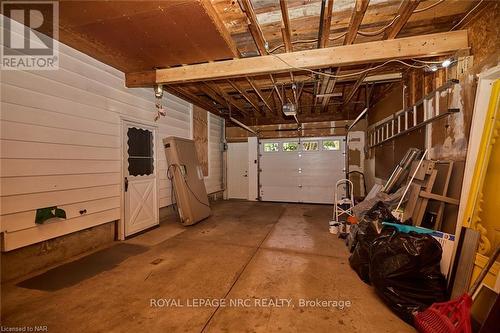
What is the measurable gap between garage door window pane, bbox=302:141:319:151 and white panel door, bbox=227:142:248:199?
2121 mm

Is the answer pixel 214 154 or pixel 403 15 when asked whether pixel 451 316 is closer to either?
pixel 403 15

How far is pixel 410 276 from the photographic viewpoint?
186 cm

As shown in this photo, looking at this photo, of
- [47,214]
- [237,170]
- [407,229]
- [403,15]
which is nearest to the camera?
[403,15]

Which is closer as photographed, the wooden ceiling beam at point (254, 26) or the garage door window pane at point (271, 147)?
the wooden ceiling beam at point (254, 26)

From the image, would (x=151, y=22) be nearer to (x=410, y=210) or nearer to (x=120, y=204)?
(x=120, y=204)

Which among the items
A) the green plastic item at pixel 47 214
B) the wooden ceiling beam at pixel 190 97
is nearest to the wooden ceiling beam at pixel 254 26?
the wooden ceiling beam at pixel 190 97

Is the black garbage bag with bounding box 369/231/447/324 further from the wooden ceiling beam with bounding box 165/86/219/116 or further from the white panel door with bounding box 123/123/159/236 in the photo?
the wooden ceiling beam with bounding box 165/86/219/116

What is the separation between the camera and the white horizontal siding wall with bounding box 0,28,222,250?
2.44 metres

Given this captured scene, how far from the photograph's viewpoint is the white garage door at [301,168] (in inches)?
275

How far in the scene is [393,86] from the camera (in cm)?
473

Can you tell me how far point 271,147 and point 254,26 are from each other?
17.6 ft

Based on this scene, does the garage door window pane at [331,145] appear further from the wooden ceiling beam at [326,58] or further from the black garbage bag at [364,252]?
the black garbage bag at [364,252]

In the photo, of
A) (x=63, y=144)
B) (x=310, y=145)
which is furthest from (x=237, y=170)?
(x=63, y=144)

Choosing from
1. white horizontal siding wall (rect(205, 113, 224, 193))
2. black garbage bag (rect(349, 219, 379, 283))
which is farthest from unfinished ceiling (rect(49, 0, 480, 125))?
A: white horizontal siding wall (rect(205, 113, 224, 193))
